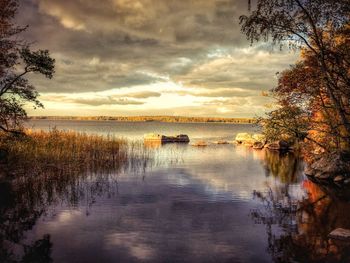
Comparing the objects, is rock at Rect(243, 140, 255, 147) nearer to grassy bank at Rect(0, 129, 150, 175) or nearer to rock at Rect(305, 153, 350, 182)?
grassy bank at Rect(0, 129, 150, 175)

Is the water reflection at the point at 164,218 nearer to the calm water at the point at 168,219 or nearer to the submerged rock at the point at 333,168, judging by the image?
the calm water at the point at 168,219

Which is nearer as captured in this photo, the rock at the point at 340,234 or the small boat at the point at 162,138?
the rock at the point at 340,234

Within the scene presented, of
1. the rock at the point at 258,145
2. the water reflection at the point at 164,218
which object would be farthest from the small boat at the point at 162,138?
the water reflection at the point at 164,218

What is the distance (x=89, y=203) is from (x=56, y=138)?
19.7 metres

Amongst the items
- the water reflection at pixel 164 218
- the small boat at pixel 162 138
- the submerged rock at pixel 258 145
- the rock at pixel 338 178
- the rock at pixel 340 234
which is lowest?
the water reflection at pixel 164 218

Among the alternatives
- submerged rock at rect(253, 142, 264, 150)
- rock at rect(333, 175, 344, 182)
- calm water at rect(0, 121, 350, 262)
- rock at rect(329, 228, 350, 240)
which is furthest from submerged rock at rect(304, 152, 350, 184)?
submerged rock at rect(253, 142, 264, 150)

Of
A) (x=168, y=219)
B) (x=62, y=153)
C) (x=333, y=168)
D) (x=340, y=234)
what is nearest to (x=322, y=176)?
(x=333, y=168)

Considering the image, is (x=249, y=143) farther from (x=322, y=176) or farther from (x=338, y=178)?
(x=338, y=178)

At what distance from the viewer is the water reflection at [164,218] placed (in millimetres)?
13945

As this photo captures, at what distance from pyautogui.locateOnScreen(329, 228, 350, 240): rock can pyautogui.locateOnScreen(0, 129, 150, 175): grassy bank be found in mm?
19941

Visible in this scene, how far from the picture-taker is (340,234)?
15492mm

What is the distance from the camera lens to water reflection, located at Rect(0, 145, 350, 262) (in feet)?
45.8

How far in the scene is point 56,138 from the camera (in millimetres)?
38938

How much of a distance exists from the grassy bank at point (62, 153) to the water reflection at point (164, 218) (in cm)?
294
